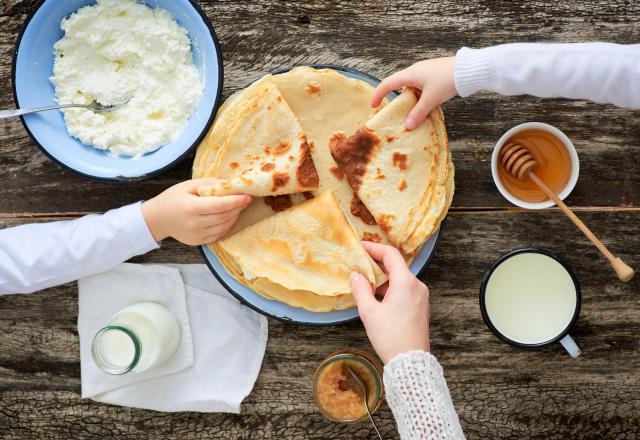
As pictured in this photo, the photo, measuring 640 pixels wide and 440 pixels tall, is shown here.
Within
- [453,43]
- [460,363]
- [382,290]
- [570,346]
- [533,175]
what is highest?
[453,43]

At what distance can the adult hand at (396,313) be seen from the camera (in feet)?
4.03

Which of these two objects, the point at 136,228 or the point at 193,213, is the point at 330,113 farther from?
the point at 136,228

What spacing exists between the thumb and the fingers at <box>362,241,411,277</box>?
59mm

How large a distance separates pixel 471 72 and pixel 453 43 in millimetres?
212

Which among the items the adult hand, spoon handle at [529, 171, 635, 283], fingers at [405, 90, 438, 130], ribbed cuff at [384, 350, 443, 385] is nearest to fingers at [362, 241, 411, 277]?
the adult hand

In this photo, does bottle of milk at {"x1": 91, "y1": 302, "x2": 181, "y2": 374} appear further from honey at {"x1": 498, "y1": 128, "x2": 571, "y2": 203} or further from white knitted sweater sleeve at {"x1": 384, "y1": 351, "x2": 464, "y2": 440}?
honey at {"x1": 498, "y1": 128, "x2": 571, "y2": 203}

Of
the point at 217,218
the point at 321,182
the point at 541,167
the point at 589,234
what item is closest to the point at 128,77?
the point at 217,218

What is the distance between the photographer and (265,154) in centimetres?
135

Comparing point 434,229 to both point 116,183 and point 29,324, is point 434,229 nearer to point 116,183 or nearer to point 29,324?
point 116,183

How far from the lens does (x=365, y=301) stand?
1245 millimetres

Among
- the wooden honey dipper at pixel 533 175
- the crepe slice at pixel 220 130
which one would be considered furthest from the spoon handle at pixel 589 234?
the crepe slice at pixel 220 130

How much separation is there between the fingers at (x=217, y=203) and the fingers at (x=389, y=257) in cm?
30

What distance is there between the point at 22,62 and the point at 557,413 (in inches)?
63.9

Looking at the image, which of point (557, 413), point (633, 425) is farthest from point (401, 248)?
point (633, 425)
